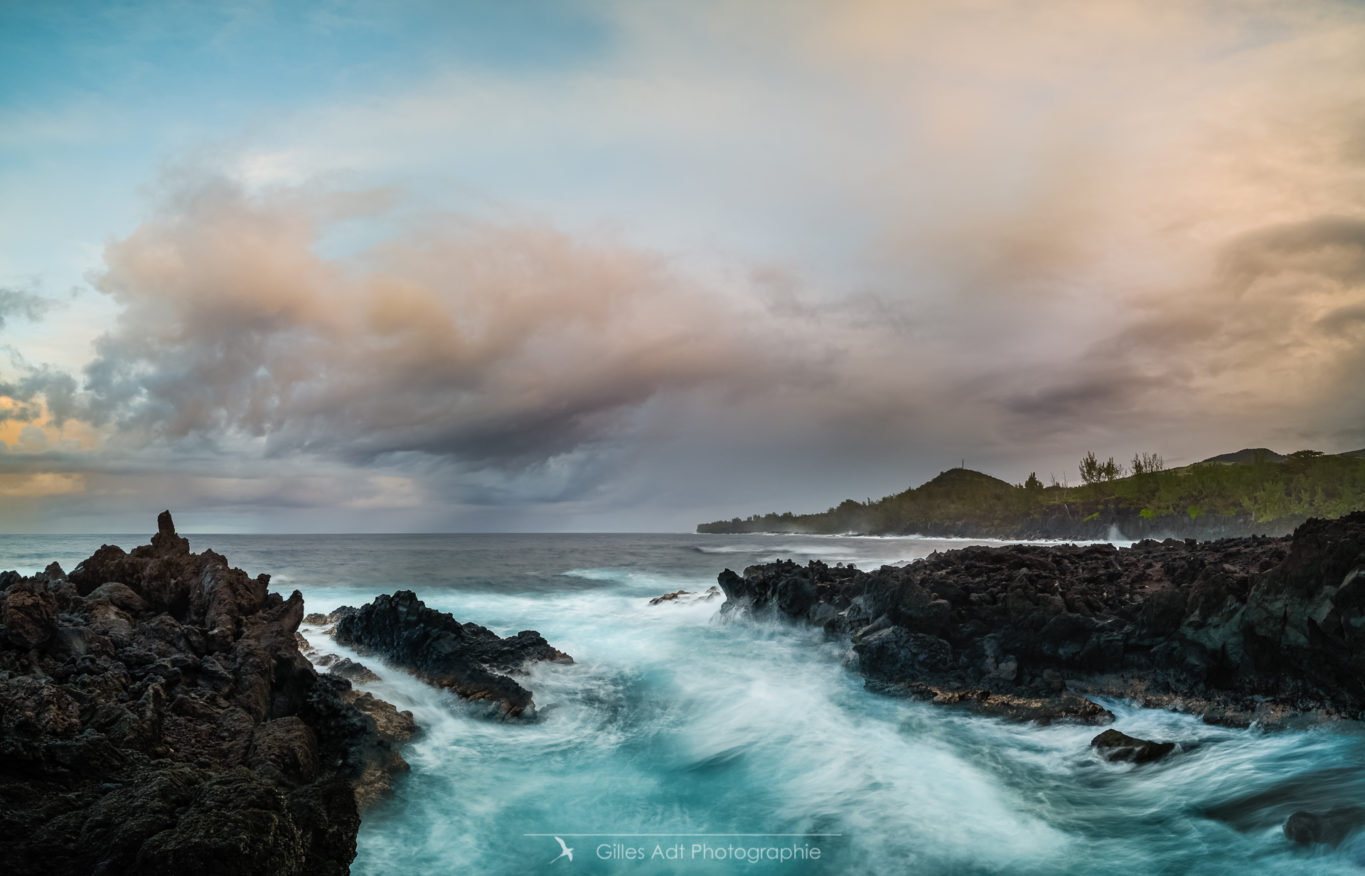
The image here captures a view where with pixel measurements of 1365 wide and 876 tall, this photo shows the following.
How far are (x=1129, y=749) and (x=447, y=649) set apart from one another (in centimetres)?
1529

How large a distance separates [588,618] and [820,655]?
13.6 m

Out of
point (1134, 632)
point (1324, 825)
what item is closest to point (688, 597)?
point (1134, 632)

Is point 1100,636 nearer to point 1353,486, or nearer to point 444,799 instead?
point 444,799

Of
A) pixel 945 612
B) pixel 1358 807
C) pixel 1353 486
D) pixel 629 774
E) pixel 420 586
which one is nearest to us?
pixel 1358 807

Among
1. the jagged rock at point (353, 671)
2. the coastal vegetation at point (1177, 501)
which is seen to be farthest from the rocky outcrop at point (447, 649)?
the coastal vegetation at point (1177, 501)

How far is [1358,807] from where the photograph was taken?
8.68 metres

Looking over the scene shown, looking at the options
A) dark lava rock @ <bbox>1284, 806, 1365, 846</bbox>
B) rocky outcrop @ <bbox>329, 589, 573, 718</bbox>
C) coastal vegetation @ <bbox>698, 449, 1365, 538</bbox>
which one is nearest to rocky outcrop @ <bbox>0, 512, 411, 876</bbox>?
rocky outcrop @ <bbox>329, 589, 573, 718</bbox>

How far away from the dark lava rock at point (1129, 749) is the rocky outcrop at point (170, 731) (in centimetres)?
1223

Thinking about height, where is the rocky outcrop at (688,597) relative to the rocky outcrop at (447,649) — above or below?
below

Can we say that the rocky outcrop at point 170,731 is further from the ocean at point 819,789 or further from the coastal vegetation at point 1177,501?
the coastal vegetation at point 1177,501

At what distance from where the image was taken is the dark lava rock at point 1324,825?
8297mm

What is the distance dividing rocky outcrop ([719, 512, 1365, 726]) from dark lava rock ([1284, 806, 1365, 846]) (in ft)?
13.3

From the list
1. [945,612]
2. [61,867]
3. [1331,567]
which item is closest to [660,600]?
[945,612]

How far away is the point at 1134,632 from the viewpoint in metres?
15.4
